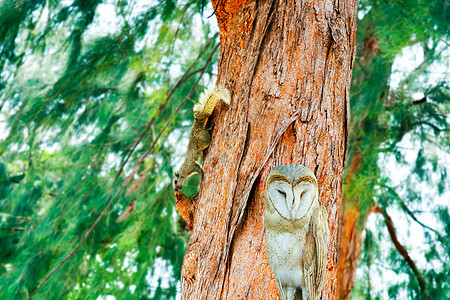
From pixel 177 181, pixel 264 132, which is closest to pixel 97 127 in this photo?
pixel 177 181

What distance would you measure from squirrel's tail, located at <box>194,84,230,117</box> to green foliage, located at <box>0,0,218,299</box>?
3.05 ft

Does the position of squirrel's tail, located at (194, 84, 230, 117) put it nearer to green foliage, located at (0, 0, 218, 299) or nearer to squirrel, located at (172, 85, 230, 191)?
squirrel, located at (172, 85, 230, 191)

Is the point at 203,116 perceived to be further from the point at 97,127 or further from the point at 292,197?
the point at 97,127

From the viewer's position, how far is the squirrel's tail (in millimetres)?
→ 1552

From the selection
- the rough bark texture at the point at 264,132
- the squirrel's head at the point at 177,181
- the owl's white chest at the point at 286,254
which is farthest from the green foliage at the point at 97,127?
the owl's white chest at the point at 286,254

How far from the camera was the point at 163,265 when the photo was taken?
344cm

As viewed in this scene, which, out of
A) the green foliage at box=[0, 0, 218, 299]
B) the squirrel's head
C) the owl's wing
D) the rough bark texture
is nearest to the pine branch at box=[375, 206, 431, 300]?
the green foliage at box=[0, 0, 218, 299]

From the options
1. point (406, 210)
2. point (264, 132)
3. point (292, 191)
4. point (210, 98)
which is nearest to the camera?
point (292, 191)

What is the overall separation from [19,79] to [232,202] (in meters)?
2.88

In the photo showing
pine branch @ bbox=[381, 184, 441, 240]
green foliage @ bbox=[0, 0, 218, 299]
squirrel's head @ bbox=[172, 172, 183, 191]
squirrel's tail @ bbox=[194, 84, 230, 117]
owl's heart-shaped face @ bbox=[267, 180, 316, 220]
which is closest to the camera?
owl's heart-shaped face @ bbox=[267, 180, 316, 220]

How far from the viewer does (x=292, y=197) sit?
40.1 inches

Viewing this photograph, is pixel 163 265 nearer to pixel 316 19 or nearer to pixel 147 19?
pixel 147 19

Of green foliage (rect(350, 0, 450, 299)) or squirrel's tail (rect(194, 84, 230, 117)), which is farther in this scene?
green foliage (rect(350, 0, 450, 299))

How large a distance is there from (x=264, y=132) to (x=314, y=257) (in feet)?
1.60
